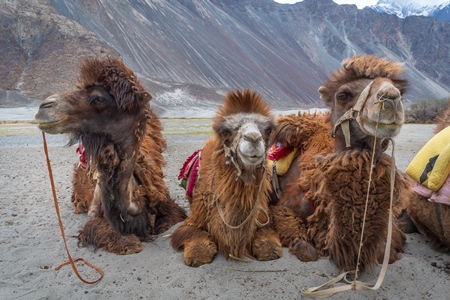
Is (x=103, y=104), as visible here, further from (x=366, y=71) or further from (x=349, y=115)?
(x=366, y=71)

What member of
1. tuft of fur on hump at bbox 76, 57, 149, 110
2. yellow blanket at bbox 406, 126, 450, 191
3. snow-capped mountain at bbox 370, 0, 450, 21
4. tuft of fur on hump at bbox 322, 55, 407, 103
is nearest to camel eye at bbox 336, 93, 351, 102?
tuft of fur on hump at bbox 322, 55, 407, 103

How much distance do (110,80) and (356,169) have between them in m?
2.22

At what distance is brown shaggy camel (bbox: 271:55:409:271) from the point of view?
2.68 metres

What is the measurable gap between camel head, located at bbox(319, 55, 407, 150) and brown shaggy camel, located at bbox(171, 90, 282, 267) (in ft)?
1.95

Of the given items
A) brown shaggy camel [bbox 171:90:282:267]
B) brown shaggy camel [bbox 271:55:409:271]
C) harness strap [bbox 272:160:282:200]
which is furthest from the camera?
harness strap [bbox 272:160:282:200]

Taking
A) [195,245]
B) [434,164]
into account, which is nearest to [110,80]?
[195,245]

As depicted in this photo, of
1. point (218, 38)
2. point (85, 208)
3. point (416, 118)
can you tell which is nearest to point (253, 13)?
point (218, 38)

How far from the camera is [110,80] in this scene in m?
3.52

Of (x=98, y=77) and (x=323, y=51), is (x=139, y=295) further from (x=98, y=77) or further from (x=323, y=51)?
(x=323, y=51)

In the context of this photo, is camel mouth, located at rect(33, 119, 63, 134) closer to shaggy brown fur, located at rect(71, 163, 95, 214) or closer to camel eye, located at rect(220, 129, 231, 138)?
camel eye, located at rect(220, 129, 231, 138)

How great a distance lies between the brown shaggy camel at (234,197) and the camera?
3215 millimetres

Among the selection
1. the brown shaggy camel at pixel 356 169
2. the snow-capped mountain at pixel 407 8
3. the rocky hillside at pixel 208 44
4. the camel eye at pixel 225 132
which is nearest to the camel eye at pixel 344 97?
the brown shaggy camel at pixel 356 169

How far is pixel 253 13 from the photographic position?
86.8 metres

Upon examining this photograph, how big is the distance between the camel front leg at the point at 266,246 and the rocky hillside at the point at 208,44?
1181cm
